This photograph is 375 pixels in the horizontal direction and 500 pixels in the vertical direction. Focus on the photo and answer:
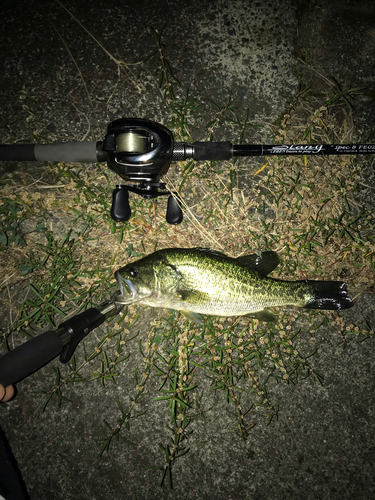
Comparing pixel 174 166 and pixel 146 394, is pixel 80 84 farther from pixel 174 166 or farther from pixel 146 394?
pixel 146 394

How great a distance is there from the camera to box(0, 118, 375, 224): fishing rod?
1.98 metres

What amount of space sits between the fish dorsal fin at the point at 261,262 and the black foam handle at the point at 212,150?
87cm

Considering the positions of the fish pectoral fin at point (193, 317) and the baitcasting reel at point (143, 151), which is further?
the fish pectoral fin at point (193, 317)

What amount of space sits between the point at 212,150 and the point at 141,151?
1.92 feet

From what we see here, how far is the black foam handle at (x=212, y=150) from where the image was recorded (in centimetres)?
220

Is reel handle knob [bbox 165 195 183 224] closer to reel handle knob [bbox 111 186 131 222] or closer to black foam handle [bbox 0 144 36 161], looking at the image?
reel handle knob [bbox 111 186 131 222]

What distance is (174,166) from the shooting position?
269 centimetres

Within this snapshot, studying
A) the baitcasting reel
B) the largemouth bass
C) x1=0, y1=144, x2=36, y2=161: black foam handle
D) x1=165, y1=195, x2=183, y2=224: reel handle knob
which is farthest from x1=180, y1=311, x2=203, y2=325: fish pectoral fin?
x1=0, y1=144, x2=36, y2=161: black foam handle

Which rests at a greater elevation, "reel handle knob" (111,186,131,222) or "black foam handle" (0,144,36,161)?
"black foam handle" (0,144,36,161)

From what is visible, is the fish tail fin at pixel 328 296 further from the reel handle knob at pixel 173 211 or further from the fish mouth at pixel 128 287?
the fish mouth at pixel 128 287


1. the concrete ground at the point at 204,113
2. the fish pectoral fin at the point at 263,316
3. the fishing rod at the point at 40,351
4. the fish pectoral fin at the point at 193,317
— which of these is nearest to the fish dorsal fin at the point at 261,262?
the fish pectoral fin at the point at 263,316

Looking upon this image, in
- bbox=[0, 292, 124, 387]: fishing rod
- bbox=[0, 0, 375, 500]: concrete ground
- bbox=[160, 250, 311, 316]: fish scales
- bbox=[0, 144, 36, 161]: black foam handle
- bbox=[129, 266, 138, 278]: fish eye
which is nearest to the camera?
bbox=[0, 292, 124, 387]: fishing rod

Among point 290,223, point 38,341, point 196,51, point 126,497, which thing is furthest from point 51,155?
point 126,497

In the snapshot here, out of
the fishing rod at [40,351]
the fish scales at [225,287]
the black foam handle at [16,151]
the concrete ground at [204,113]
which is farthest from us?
the concrete ground at [204,113]
